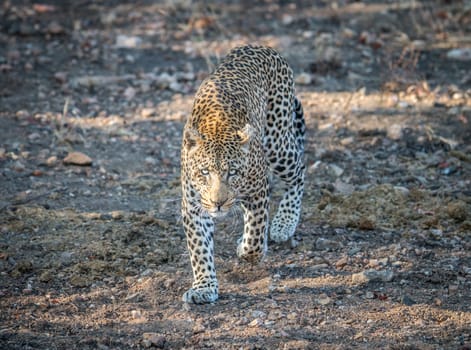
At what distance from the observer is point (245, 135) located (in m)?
7.77

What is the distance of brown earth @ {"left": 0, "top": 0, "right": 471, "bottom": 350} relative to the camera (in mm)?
7617

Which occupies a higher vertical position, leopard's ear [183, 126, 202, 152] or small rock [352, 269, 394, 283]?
leopard's ear [183, 126, 202, 152]

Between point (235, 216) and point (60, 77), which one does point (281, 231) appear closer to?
point (235, 216)

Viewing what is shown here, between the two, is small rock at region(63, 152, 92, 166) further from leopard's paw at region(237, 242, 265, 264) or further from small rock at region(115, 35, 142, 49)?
small rock at region(115, 35, 142, 49)

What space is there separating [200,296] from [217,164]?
1225mm

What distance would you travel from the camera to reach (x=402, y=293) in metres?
8.05

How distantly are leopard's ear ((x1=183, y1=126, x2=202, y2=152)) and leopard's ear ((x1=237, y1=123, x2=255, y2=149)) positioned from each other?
38 cm

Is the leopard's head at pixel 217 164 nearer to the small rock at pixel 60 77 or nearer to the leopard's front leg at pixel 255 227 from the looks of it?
the leopard's front leg at pixel 255 227

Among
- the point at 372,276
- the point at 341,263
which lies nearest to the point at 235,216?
the point at 341,263

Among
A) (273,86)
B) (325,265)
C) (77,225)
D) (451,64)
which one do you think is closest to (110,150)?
(77,225)

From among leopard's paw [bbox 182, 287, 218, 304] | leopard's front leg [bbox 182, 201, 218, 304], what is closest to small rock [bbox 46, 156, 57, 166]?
leopard's front leg [bbox 182, 201, 218, 304]

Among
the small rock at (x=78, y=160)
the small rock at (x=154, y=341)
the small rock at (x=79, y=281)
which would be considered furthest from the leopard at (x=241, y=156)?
the small rock at (x=78, y=160)

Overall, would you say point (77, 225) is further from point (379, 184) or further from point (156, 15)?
point (156, 15)

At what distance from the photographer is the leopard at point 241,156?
7656 mm
